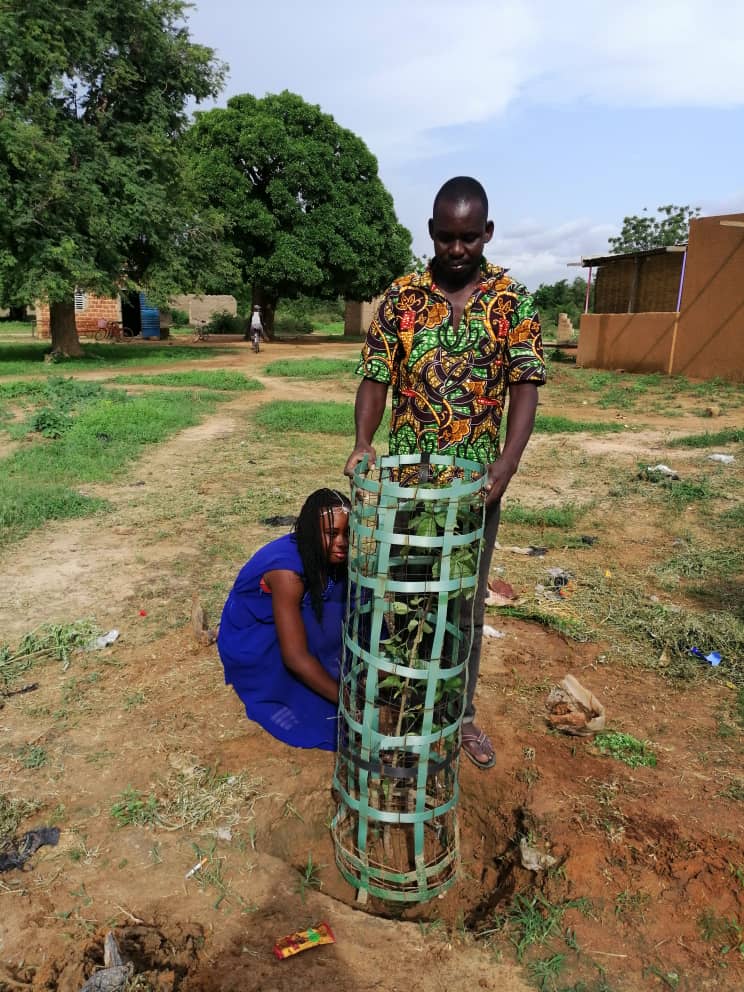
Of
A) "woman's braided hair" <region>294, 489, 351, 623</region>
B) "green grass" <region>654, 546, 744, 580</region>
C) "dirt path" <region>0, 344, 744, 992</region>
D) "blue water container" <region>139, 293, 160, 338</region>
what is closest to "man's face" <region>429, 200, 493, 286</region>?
"woman's braided hair" <region>294, 489, 351, 623</region>

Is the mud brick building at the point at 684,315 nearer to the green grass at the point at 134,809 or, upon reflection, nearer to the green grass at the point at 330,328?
the green grass at the point at 134,809

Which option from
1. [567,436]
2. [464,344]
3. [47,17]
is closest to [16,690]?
[464,344]

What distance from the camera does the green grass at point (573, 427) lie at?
934cm

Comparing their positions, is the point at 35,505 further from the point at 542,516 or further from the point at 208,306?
the point at 208,306

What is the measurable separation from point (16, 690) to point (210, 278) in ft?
52.8

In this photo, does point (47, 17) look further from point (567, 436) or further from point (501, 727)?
point (501, 727)

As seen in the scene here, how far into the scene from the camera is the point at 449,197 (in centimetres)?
207

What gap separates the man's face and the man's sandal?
1.55 metres

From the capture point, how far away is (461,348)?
2166 millimetres

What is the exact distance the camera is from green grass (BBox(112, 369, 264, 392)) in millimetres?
13164

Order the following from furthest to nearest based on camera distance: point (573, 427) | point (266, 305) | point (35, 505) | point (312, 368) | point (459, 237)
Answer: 1. point (266, 305)
2. point (312, 368)
3. point (573, 427)
4. point (35, 505)
5. point (459, 237)

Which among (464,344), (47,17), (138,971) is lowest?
(138,971)

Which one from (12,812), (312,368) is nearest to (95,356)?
(312,368)

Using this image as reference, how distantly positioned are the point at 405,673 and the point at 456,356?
0.95 m
